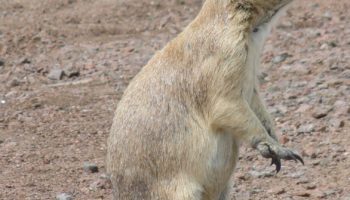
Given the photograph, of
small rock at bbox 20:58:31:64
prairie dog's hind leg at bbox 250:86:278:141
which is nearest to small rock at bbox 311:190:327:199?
prairie dog's hind leg at bbox 250:86:278:141

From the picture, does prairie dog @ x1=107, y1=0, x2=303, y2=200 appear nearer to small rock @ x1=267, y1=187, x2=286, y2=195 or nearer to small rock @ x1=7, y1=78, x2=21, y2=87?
small rock @ x1=267, y1=187, x2=286, y2=195

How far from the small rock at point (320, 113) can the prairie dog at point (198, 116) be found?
2.88 m

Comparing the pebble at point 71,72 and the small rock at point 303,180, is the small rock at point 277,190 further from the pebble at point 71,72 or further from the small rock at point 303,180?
the pebble at point 71,72

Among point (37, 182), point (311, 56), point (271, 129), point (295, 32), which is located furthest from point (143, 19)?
point (271, 129)

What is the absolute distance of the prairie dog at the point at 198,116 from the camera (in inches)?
270

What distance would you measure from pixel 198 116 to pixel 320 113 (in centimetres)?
312

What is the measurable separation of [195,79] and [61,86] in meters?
5.37

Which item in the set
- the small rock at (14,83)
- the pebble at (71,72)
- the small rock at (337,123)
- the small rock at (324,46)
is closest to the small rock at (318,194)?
the small rock at (337,123)

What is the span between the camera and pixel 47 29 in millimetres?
14656

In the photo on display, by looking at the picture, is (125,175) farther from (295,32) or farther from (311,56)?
(295,32)

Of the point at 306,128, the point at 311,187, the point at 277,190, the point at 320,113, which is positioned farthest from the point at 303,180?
the point at 320,113

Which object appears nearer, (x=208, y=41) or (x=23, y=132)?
(x=208, y=41)

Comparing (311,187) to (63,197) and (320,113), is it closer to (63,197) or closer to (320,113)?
(320,113)

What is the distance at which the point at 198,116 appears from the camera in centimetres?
702
